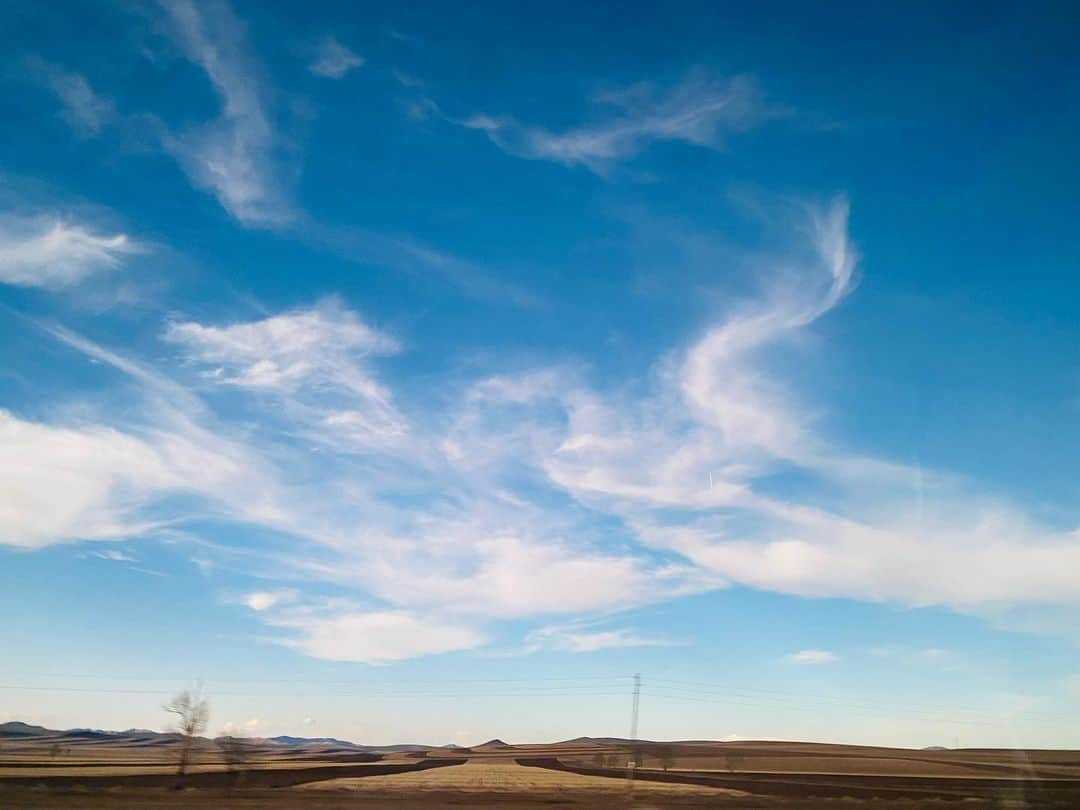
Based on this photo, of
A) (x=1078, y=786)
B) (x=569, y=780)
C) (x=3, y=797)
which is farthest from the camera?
(x=569, y=780)

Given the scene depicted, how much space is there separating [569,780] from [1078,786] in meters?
72.7

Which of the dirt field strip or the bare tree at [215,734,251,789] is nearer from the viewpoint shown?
the dirt field strip

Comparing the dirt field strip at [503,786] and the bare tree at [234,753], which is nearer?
the dirt field strip at [503,786]

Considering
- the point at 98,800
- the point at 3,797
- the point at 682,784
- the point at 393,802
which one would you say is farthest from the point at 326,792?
the point at 682,784

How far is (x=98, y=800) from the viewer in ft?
224

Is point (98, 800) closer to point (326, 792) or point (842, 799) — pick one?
point (326, 792)

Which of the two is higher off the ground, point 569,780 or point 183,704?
point 183,704

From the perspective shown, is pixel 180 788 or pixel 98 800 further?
pixel 180 788

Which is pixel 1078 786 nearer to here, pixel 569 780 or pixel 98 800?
pixel 569 780

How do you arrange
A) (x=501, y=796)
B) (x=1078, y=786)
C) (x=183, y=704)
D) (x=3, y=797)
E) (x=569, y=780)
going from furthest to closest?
(x=183, y=704)
(x=569, y=780)
(x=1078, y=786)
(x=501, y=796)
(x=3, y=797)

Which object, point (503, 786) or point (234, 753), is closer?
point (503, 786)

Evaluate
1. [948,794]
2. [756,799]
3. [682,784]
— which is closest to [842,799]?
[756,799]

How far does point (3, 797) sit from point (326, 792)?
30.7 metres

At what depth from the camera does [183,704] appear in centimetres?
12088
